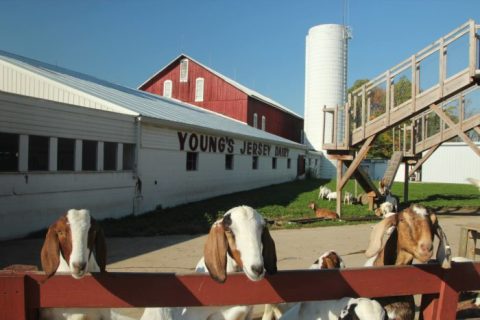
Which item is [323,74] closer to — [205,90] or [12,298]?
[205,90]

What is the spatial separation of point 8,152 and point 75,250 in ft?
28.7

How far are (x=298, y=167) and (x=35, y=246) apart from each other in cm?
2851

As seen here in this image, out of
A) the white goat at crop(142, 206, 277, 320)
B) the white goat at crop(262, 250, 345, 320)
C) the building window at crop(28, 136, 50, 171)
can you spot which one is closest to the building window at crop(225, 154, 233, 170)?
the building window at crop(28, 136, 50, 171)

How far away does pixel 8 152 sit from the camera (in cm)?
1014

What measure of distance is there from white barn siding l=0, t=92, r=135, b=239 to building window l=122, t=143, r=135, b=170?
25cm

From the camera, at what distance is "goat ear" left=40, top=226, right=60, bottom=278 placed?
2591mm

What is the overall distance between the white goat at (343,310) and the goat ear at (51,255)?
1842 millimetres

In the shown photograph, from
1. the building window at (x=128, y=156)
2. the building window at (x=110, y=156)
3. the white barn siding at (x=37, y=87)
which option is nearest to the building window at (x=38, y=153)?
the building window at (x=110, y=156)

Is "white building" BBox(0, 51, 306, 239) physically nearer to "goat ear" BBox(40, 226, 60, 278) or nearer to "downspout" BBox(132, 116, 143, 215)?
"downspout" BBox(132, 116, 143, 215)

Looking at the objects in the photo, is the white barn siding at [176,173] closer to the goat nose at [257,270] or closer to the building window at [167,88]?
the goat nose at [257,270]

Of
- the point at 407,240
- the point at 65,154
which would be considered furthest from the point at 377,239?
the point at 65,154

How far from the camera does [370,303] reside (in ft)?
9.27

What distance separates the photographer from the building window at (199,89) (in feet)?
113

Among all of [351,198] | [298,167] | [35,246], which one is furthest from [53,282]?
[298,167]
